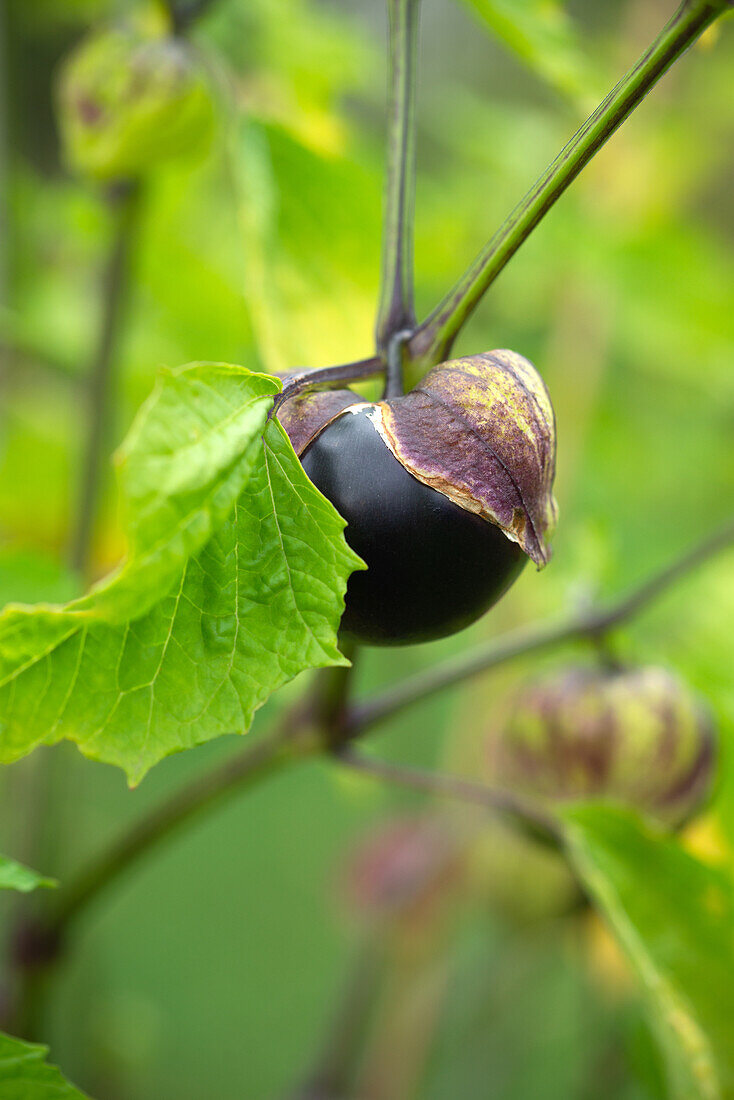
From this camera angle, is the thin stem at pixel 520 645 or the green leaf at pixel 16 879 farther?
the thin stem at pixel 520 645

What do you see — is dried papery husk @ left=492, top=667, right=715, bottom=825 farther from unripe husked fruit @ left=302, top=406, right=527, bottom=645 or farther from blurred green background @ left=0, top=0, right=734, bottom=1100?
unripe husked fruit @ left=302, top=406, right=527, bottom=645

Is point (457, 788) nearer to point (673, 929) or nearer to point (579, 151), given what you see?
point (673, 929)

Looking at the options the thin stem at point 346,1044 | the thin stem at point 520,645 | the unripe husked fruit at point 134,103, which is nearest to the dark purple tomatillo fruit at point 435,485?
the thin stem at point 520,645

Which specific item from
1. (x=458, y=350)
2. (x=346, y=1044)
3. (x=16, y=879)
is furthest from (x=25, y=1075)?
(x=458, y=350)

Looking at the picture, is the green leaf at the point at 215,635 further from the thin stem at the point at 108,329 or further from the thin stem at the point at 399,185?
the thin stem at the point at 108,329

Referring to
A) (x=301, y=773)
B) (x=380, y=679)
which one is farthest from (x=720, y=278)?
(x=301, y=773)

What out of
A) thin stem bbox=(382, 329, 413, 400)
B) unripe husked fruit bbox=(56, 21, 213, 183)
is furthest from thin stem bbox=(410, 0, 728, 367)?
Answer: unripe husked fruit bbox=(56, 21, 213, 183)
